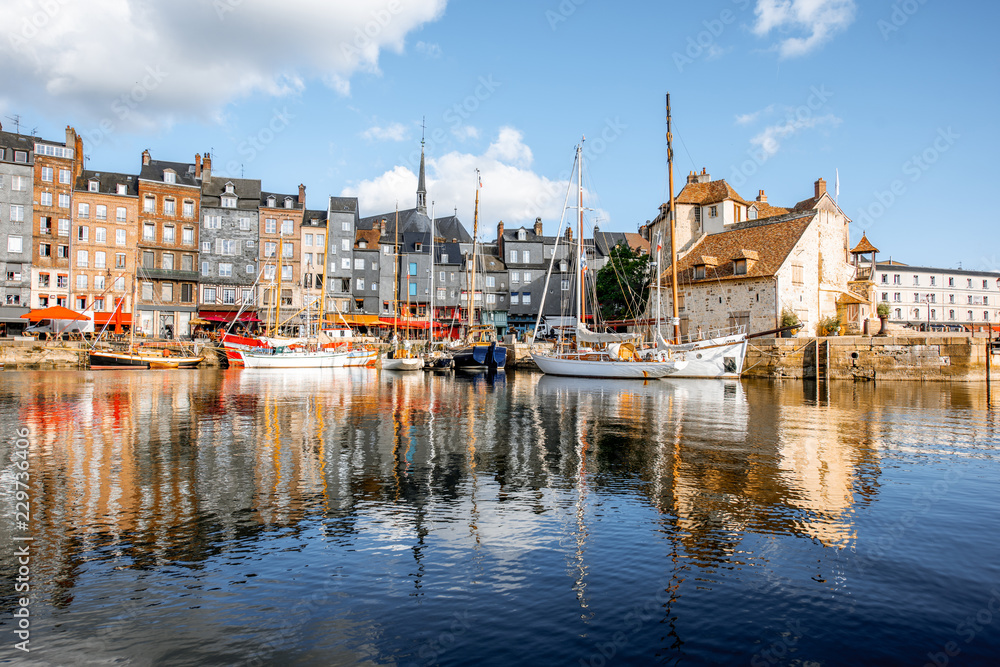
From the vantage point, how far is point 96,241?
65938mm

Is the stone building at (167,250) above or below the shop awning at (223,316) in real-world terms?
above

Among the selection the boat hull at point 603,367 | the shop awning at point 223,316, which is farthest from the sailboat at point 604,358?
the shop awning at point 223,316

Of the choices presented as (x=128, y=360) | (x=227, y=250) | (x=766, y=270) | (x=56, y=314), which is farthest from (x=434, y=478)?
(x=227, y=250)

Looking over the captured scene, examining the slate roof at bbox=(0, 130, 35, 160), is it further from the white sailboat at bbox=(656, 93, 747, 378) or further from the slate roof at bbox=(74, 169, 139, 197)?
the white sailboat at bbox=(656, 93, 747, 378)

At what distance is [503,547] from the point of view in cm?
825

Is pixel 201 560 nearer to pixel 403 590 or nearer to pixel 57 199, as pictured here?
pixel 403 590

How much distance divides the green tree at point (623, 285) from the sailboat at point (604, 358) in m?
10.9

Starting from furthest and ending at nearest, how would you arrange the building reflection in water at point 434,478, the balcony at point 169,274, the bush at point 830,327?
the balcony at point 169,274
the bush at point 830,327
the building reflection in water at point 434,478

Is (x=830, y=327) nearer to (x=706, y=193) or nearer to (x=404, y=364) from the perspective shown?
(x=706, y=193)

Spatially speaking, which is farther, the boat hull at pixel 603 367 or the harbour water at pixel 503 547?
the boat hull at pixel 603 367

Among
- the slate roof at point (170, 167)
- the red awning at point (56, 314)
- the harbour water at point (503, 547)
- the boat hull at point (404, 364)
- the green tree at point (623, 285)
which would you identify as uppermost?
the slate roof at point (170, 167)

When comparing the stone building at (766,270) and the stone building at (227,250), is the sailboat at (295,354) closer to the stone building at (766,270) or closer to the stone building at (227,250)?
the stone building at (227,250)

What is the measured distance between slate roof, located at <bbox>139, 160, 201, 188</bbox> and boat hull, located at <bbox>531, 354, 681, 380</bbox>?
4784 centimetres

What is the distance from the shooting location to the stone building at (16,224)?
6259 centimetres
